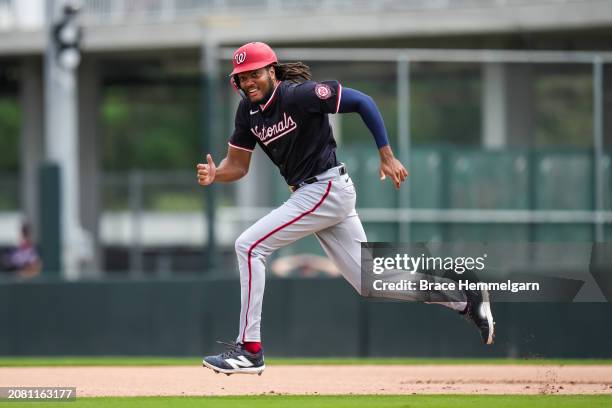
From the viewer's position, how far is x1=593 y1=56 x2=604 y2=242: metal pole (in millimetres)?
15531

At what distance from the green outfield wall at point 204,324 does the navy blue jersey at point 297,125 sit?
217 inches

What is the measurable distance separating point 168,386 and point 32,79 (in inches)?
581

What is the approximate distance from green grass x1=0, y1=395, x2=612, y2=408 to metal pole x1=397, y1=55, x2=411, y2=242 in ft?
24.4

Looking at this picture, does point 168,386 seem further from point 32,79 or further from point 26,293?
point 32,79

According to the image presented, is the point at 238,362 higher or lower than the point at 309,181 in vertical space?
lower

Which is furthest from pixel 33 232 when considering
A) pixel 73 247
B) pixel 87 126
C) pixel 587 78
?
pixel 587 78

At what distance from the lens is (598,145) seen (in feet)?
51.9

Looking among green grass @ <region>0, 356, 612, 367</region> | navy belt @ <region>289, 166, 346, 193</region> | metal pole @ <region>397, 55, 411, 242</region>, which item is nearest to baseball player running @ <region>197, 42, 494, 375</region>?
navy belt @ <region>289, 166, 346, 193</region>

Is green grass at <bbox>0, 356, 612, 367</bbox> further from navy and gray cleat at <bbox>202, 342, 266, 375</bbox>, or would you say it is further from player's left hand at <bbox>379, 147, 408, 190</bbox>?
player's left hand at <bbox>379, 147, 408, 190</bbox>

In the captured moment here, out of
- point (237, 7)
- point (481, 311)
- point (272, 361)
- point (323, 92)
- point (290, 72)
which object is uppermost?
point (237, 7)

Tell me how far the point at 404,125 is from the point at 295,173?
7757mm

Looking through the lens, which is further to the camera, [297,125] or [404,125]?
[404,125]

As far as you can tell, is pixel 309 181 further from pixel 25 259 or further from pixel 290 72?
pixel 25 259

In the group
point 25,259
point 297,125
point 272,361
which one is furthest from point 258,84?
point 25,259
